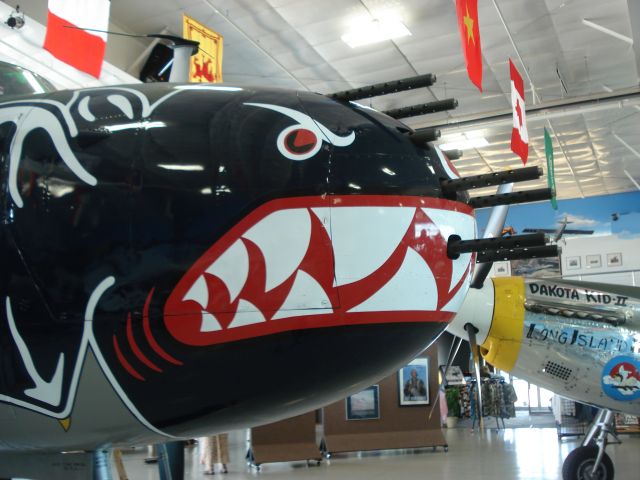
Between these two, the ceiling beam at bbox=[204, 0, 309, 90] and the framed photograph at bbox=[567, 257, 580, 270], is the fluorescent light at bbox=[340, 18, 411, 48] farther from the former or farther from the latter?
the framed photograph at bbox=[567, 257, 580, 270]

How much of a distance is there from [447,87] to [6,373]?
1513 centimetres

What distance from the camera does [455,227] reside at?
197 centimetres

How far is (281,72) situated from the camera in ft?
49.4

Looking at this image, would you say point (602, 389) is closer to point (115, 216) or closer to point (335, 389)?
point (335, 389)

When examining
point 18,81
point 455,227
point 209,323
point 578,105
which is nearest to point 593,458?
point 455,227

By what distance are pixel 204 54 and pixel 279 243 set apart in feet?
28.7

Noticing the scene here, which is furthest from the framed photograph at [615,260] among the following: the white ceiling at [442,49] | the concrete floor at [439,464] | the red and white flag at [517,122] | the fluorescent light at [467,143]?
the red and white flag at [517,122]

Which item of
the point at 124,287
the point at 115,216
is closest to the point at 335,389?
the point at 124,287

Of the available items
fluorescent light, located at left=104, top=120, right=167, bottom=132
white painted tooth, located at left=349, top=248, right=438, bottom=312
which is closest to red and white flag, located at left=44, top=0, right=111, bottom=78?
fluorescent light, located at left=104, top=120, right=167, bottom=132

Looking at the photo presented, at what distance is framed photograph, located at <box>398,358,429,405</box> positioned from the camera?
12109 millimetres

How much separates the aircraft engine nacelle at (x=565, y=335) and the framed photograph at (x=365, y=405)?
16.7 feet

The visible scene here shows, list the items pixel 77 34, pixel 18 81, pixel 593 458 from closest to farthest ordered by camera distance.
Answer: pixel 18 81 < pixel 77 34 < pixel 593 458

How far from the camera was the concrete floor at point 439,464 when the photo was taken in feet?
29.0

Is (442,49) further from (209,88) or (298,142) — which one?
(298,142)
